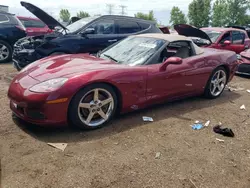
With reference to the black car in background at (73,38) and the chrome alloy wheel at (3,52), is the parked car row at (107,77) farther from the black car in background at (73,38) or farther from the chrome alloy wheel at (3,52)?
the chrome alloy wheel at (3,52)

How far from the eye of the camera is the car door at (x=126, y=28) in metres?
6.97

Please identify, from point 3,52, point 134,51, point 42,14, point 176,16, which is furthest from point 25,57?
point 176,16

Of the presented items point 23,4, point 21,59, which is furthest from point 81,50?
point 23,4

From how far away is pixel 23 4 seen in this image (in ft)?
20.9

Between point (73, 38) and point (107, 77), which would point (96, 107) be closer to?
point (107, 77)

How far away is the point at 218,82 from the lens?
5215mm

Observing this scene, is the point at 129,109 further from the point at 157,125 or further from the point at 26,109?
the point at 26,109

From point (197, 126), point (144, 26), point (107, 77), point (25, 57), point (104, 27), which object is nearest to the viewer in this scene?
point (107, 77)

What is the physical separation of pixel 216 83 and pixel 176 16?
39.9m

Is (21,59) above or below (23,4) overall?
below

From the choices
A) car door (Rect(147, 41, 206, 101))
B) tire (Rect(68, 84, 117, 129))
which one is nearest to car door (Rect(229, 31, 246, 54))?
car door (Rect(147, 41, 206, 101))

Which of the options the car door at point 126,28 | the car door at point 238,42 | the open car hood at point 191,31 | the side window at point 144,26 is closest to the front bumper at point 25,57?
the car door at point 126,28

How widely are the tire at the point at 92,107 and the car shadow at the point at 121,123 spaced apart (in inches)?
4.6

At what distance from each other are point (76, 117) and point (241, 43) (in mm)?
8194
